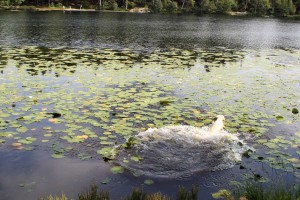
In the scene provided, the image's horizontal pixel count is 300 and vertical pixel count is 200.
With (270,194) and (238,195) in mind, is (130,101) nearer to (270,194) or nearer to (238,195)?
(238,195)

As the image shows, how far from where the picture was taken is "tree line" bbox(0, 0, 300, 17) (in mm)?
83625

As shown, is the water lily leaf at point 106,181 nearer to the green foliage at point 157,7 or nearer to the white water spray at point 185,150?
the white water spray at point 185,150

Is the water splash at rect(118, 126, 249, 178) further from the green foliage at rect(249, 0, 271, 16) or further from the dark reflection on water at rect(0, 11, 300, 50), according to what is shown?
the green foliage at rect(249, 0, 271, 16)

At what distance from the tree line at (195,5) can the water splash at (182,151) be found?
7635cm

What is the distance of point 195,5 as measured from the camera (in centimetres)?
9388

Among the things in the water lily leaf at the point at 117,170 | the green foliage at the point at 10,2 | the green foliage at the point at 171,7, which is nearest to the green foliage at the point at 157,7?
the green foliage at the point at 171,7

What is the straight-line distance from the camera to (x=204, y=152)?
7168mm

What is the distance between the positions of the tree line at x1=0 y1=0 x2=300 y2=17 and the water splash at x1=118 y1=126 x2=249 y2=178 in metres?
76.3

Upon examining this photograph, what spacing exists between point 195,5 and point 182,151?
302 ft

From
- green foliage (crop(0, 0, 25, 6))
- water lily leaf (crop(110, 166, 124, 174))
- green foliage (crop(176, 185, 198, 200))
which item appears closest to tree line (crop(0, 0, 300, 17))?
green foliage (crop(0, 0, 25, 6))

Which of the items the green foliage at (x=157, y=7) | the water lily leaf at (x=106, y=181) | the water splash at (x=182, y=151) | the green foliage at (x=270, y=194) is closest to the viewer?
the green foliage at (x=270, y=194)

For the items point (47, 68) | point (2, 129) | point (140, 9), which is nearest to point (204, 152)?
point (2, 129)

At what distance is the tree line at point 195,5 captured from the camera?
83625 millimetres

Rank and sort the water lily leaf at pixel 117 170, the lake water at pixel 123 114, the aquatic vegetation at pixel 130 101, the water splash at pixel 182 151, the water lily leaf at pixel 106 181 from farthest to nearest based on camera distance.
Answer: the aquatic vegetation at pixel 130 101, the water splash at pixel 182 151, the water lily leaf at pixel 117 170, the lake water at pixel 123 114, the water lily leaf at pixel 106 181
